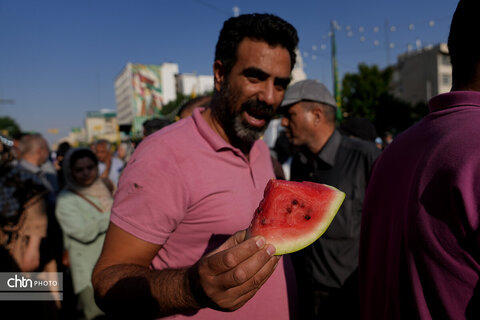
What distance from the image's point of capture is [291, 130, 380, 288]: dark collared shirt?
2893 millimetres

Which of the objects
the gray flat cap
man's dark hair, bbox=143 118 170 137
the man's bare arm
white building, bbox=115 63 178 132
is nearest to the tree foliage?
man's dark hair, bbox=143 118 170 137

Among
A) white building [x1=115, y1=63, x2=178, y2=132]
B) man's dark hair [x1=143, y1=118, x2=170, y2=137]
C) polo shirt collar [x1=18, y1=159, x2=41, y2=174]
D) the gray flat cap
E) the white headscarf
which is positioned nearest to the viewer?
the gray flat cap

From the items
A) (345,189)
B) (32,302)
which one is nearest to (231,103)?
(345,189)

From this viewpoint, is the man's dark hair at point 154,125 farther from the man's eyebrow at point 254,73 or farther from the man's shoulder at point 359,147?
the man's eyebrow at point 254,73

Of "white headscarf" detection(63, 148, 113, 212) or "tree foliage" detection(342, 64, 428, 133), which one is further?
"tree foliage" detection(342, 64, 428, 133)

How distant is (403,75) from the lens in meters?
50.2

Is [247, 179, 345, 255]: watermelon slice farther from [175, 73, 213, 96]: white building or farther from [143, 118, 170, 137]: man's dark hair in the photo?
[175, 73, 213, 96]: white building

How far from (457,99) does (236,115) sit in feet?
3.76

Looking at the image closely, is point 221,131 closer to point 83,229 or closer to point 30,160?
point 83,229

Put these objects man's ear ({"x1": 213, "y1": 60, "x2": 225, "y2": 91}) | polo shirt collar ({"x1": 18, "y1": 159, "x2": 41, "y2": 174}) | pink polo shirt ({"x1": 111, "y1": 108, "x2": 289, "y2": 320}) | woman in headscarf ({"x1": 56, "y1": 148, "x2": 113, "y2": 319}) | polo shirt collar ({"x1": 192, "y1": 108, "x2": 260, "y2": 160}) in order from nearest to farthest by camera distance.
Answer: pink polo shirt ({"x1": 111, "y1": 108, "x2": 289, "y2": 320}) → polo shirt collar ({"x1": 192, "y1": 108, "x2": 260, "y2": 160}) → man's ear ({"x1": 213, "y1": 60, "x2": 225, "y2": 91}) → woman in headscarf ({"x1": 56, "y1": 148, "x2": 113, "y2": 319}) → polo shirt collar ({"x1": 18, "y1": 159, "x2": 41, "y2": 174})

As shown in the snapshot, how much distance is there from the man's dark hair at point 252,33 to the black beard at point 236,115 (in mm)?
193

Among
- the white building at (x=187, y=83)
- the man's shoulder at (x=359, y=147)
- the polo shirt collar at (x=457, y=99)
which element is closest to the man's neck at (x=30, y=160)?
the man's shoulder at (x=359, y=147)

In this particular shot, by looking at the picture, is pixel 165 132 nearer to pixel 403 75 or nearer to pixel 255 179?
pixel 255 179

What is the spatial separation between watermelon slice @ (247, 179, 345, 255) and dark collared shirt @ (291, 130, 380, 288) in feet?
5.35
